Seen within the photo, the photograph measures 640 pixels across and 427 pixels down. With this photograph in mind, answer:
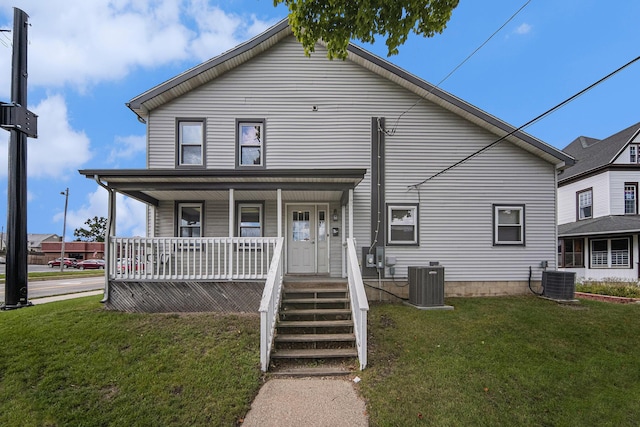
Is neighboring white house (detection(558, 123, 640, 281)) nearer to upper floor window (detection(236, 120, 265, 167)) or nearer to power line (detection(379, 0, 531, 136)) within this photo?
power line (detection(379, 0, 531, 136))

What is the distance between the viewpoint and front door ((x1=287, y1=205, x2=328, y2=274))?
971cm

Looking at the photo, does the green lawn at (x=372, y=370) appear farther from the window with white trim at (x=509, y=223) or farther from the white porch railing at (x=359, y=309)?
the window with white trim at (x=509, y=223)

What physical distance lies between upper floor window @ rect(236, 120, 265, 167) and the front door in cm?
170

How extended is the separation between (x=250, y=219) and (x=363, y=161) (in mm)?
3686

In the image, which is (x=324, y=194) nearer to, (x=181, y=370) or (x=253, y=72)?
(x=253, y=72)

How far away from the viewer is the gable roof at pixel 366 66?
9227mm

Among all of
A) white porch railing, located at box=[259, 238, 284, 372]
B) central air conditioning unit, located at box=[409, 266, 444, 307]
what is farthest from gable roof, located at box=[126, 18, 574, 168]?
white porch railing, located at box=[259, 238, 284, 372]

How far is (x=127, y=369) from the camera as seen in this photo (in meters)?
5.02

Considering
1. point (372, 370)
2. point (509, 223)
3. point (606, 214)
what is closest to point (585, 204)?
point (606, 214)

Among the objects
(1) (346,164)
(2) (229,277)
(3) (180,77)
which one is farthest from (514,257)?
(3) (180,77)

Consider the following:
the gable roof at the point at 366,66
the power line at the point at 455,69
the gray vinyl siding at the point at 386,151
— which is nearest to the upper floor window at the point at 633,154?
the gable roof at the point at 366,66

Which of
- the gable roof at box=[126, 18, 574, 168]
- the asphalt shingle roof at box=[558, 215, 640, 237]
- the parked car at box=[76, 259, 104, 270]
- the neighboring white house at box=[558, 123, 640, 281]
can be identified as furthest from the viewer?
the parked car at box=[76, 259, 104, 270]

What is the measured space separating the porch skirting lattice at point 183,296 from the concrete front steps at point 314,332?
3.11ft

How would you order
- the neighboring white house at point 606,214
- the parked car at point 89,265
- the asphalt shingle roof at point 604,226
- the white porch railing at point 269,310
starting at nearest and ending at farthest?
the white porch railing at point 269,310
the asphalt shingle roof at point 604,226
the neighboring white house at point 606,214
the parked car at point 89,265
